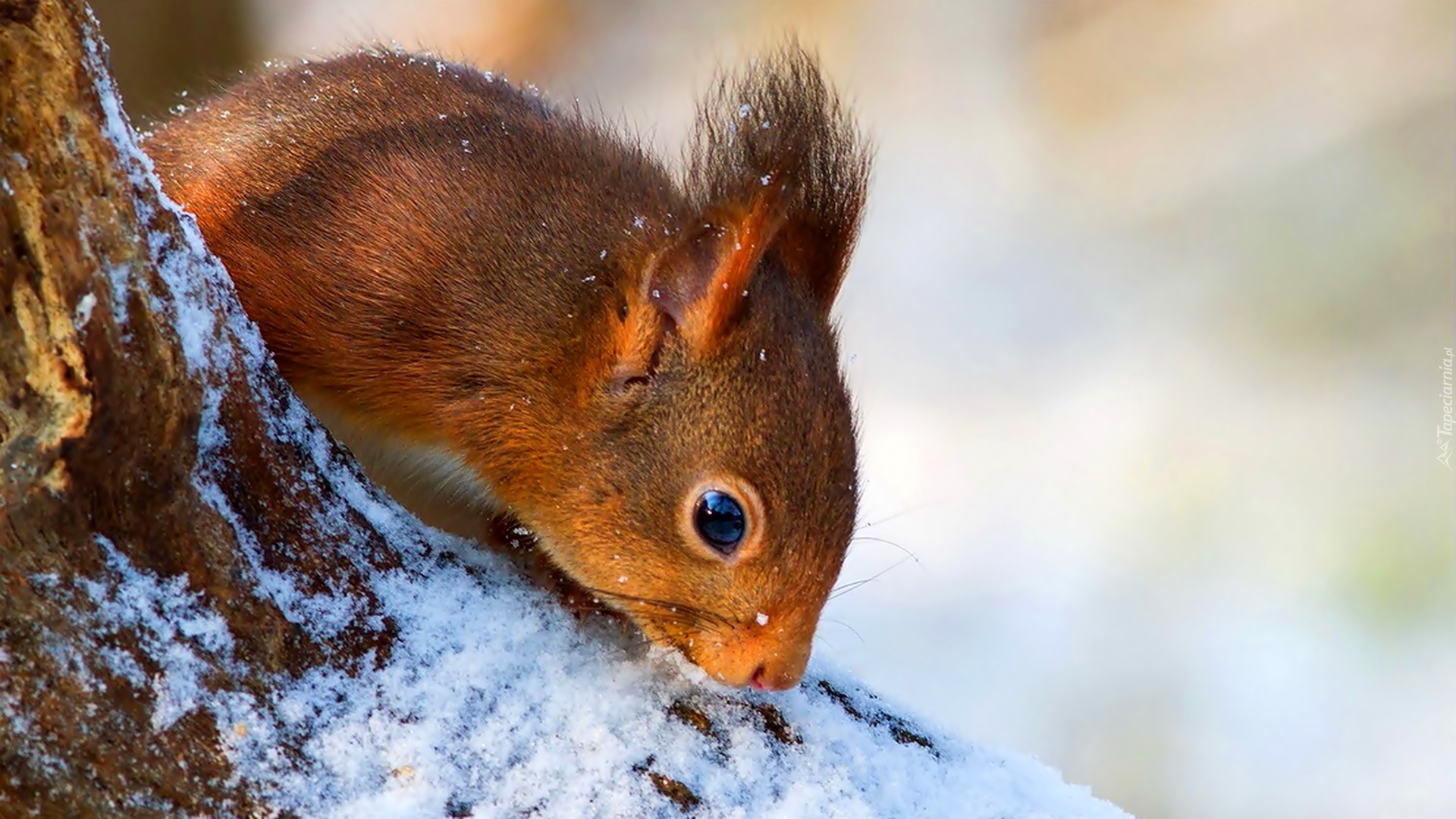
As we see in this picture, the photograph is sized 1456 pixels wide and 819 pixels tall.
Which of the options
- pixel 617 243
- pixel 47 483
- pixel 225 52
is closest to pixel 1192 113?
pixel 225 52

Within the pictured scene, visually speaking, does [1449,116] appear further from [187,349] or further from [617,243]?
[187,349]

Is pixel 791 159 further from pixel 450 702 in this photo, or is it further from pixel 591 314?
pixel 450 702

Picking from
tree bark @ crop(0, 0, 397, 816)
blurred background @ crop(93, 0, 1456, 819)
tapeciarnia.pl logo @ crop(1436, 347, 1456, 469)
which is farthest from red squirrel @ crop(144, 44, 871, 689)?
tapeciarnia.pl logo @ crop(1436, 347, 1456, 469)

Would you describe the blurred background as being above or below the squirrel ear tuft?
above

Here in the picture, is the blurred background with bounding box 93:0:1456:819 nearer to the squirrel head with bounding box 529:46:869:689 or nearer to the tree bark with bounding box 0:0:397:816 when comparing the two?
the squirrel head with bounding box 529:46:869:689

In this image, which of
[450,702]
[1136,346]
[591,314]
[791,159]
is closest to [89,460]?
[450,702]

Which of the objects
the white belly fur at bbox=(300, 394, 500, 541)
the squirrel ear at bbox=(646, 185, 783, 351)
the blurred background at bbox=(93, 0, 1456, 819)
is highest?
the blurred background at bbox=(93, 0, 1456, 819)
